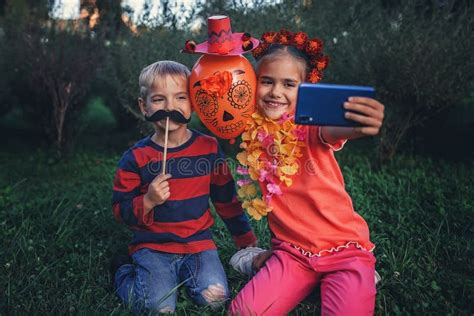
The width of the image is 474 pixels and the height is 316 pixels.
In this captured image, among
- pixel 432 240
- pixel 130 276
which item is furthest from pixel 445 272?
pixel 130 276

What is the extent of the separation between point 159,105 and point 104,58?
3.76 m

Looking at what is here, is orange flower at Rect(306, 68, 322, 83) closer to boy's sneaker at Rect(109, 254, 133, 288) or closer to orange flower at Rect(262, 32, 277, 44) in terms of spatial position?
orange flower at Rect(262, 32, 277, 44)

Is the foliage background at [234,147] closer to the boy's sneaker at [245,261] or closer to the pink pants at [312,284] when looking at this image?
the boy's sneaker at [245,261]

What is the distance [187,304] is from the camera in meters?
2.45

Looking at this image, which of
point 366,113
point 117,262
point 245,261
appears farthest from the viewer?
point 117,262

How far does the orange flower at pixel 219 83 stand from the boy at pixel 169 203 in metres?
0.28

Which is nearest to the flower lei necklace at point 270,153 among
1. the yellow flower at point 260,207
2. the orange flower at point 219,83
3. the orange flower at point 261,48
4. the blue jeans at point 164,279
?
the yellow flower at point 260,207

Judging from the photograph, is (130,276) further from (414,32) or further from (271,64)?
(414,32)

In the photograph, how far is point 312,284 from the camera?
2.36m

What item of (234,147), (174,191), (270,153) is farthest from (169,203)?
(234,147)

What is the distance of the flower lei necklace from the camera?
2.25 metres

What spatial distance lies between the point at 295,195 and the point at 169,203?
684 mm
